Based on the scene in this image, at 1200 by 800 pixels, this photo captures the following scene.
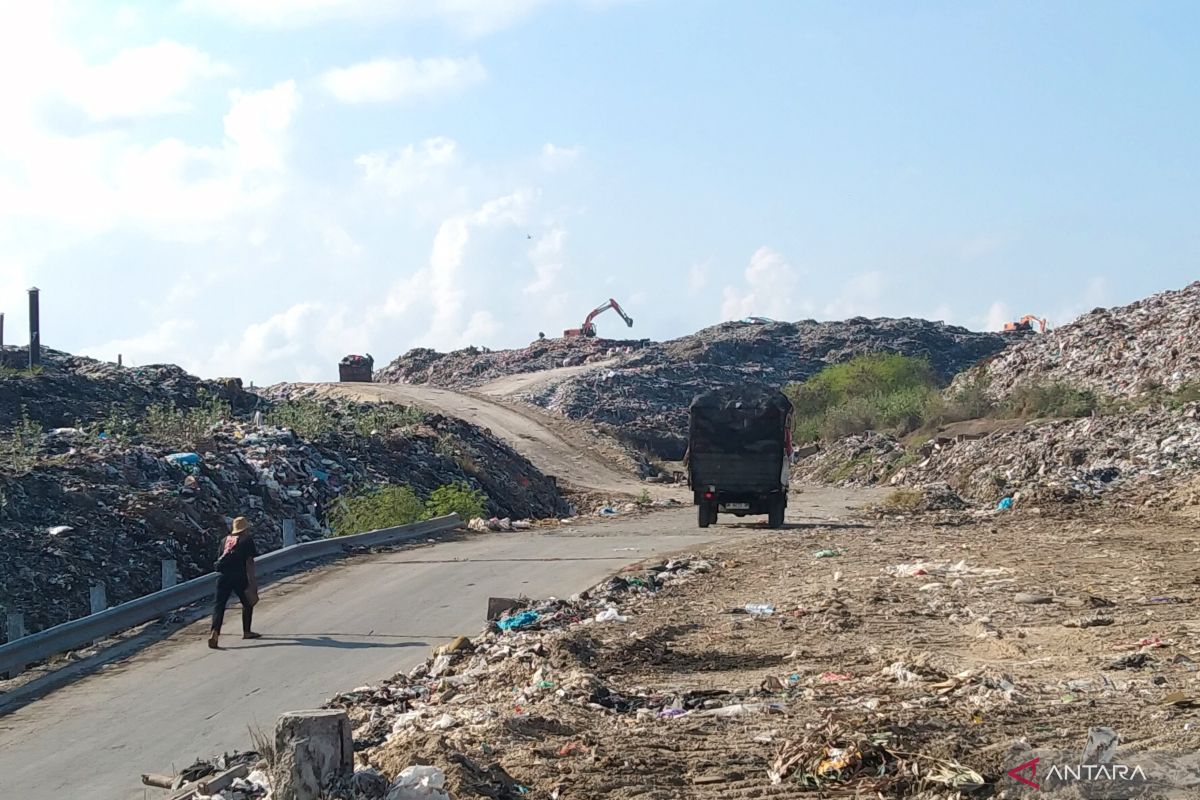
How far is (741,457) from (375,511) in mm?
7512

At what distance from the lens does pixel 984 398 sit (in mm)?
46406

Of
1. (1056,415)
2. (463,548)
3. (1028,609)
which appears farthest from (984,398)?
(1028,609)

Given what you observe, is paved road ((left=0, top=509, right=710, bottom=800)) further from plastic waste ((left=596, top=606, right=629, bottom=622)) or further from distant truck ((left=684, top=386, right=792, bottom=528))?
distant truck ((left=684, top=386, right=792, bottom=528))

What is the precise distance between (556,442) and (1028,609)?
37.1 metres

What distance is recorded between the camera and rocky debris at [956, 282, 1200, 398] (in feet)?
130

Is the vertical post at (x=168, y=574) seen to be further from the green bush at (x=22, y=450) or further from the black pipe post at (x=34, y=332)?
the black pipe post at (x=34, y=332)

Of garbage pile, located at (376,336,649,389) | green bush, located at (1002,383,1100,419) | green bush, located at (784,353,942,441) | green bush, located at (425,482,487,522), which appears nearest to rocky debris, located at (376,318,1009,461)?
garbage pile, located at (376,336,649,389)

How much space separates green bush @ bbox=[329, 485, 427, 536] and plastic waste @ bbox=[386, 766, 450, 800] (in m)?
18.3

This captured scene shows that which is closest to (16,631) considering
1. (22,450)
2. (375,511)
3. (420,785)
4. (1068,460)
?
(420,785)

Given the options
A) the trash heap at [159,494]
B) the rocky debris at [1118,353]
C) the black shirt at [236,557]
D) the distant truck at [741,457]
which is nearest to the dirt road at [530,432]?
the trash heap at [159,494]

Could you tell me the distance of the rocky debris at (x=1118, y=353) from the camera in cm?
3972

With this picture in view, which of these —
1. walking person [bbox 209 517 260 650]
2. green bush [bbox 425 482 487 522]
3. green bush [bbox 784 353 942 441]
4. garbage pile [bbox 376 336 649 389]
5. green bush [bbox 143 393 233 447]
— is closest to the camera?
walking person [bbox 209 517 260 650]

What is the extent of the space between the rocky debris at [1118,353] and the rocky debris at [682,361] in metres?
15.7

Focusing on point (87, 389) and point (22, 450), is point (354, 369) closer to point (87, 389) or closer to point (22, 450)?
point (87, 389)
